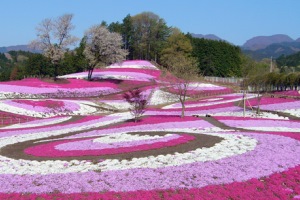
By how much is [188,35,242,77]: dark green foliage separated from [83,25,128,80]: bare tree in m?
52.2

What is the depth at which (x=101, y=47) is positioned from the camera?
9194cm

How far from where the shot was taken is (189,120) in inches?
1594

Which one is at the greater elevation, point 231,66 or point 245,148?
point 231,66

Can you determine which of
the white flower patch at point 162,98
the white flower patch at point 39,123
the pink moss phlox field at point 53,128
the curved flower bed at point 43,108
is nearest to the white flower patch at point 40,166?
the pink moss phlox field at point 53,128

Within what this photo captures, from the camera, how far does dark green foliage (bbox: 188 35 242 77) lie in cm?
14262

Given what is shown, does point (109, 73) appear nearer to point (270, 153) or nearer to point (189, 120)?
point (189, 120)

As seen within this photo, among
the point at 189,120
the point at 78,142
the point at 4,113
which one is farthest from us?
the point at 4,113

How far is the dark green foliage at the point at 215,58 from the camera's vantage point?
468 feet

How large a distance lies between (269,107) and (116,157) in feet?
120

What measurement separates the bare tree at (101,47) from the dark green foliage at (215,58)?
52.2 metres

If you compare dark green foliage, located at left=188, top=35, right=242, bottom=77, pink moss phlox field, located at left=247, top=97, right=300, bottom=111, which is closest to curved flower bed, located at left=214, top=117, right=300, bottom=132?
pink moss phlox field, located at left=247, top=97, right=300, bottom=111

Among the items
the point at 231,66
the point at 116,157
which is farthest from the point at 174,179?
the point at 231,66

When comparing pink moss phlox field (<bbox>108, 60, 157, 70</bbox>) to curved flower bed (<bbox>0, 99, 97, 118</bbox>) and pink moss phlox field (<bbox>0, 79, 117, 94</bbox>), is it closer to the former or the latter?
pink moss phlox field (<bbox>0, 79, 117, 94</bbox>)

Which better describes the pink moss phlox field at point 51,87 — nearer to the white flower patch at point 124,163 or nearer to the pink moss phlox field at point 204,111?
the pink moss phlox field at point 204,111
